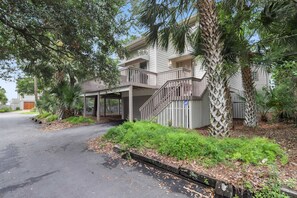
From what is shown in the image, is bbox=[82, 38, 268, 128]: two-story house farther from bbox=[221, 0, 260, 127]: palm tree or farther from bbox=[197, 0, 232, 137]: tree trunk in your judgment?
bbox=[197, 0, 232, 137]: tree trunk

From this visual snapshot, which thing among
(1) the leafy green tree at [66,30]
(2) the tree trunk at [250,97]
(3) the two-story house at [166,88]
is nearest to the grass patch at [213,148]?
(3) the two-story house at [166,88]

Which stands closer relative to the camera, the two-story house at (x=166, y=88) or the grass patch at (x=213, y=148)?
the grass patch at (x=213, y=148)

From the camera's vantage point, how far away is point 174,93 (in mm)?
8242

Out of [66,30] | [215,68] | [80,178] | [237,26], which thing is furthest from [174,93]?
[80,178]

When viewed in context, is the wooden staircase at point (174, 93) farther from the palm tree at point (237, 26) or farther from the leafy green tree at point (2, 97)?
the leafy green tree at point (2, 97)

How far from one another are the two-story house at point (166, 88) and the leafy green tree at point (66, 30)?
4.37ft

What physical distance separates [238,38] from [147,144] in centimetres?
526

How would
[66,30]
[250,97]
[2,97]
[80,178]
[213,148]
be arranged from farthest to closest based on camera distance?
1. [2,97]
2. [250,97]
3. [66,30]
4. [213,148]
5. [80,178]

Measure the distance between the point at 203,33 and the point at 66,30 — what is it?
437cm

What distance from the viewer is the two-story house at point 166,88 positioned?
7.96m

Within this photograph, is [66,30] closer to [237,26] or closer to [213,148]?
[213,148]

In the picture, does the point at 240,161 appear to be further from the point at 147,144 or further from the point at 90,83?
the point at 90,83

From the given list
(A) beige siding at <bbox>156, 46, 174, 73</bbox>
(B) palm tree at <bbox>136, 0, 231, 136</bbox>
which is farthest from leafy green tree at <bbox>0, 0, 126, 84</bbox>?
(A) beige siding at <bbox>156, 46, 174, 73</bbox>

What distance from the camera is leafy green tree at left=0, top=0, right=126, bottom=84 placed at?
4391 mm
